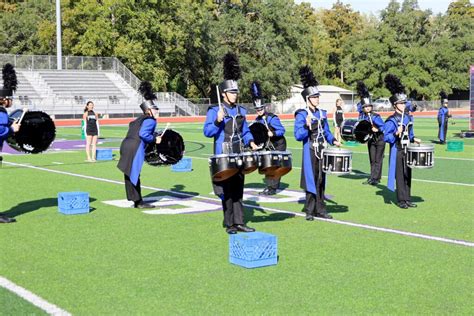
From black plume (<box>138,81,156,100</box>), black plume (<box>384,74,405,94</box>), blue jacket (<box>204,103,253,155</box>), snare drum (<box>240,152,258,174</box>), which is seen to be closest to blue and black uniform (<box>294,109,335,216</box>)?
blue jacket (<box>204,103,253,155</box>)

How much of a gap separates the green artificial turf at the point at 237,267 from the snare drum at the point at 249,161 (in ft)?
3.25

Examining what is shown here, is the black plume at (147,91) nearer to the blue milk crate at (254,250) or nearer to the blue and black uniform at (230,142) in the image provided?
the blue and black uniform at (230,142)

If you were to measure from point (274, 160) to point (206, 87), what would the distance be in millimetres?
57972

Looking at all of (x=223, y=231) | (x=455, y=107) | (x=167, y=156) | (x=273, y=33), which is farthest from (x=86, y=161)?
(x=455, y=107)

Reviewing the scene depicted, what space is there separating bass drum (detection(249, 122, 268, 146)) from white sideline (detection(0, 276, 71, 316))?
447cm

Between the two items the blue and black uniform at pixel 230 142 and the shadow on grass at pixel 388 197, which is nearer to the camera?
the blue and black uniform at pixel 230 142

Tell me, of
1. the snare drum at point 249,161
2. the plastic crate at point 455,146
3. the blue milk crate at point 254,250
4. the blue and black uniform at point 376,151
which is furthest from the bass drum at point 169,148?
the plastic crate at point 455,146

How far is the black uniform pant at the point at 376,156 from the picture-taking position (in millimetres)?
14453

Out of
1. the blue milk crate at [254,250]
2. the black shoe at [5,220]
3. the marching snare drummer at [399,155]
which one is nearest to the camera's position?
the blue milk crate at [254,250]

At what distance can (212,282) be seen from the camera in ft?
21.4

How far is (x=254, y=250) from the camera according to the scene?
705cm

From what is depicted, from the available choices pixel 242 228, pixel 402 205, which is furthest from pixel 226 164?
pixel 402 205

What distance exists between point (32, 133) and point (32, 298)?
4.28 metres

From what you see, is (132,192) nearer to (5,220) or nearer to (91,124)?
(5,220)
